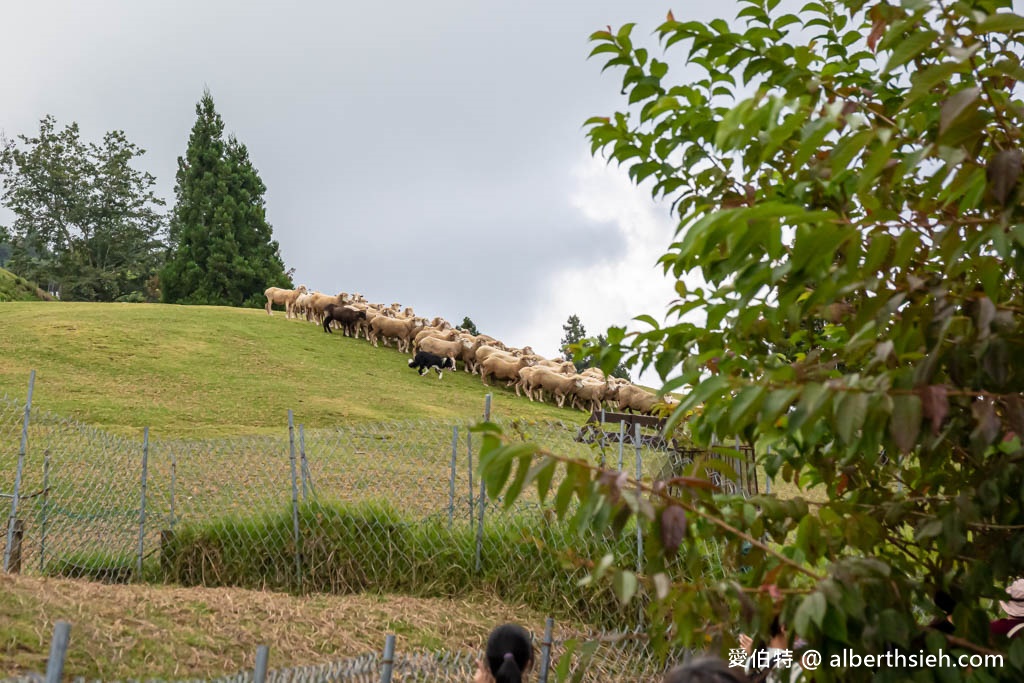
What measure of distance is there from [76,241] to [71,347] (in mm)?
39613

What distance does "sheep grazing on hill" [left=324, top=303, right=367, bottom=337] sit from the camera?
3572 cm

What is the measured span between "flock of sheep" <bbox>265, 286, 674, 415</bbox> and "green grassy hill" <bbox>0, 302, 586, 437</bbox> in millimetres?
709

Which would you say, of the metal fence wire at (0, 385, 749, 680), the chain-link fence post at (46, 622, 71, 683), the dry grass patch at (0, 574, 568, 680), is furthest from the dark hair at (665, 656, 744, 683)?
the metal fence wire at (0, 385, 749, 680)

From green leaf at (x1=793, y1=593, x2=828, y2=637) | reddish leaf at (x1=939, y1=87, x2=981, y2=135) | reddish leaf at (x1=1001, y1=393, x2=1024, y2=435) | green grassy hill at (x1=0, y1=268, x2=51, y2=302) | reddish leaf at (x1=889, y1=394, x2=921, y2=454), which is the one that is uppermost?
green grassy hill at (x1=0, y1=268, x2=51, y2=302)

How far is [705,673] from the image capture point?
6.81 feet

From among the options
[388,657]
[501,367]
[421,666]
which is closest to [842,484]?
[388,657]

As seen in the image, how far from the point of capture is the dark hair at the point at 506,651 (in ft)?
12.2

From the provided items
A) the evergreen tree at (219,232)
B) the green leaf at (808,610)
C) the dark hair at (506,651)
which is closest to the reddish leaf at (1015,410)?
the green leaf at (808,610)

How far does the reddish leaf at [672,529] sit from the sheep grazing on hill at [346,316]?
1345 inches

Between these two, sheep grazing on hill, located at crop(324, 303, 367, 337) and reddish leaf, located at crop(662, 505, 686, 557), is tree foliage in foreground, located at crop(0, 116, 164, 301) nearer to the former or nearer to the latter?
sheep grazing on hill, located at crop(324, 303, 367, 337)

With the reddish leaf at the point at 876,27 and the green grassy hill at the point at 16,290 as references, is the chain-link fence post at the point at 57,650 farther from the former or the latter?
the green grassy hill at the point at 16,290

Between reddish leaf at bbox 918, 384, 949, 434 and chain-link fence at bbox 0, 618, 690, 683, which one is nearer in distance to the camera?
reddish leaf at bbox 918, 384, 949, 434

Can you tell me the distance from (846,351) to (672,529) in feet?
2.11

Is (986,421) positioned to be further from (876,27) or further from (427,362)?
(427,362)
